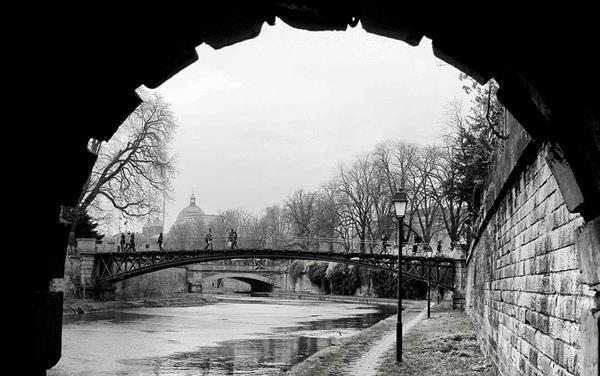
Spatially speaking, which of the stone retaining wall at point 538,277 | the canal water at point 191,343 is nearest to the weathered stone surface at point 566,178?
the stone retaining wall at point 538,277

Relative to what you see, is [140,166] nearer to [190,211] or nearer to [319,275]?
[319,275]

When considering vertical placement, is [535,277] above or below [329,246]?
below

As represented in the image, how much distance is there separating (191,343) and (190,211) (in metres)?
146

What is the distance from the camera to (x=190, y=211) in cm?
16650

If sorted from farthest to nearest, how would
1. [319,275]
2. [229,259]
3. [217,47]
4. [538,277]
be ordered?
[319,275]
[229,259]
[538,277]
[217,47]

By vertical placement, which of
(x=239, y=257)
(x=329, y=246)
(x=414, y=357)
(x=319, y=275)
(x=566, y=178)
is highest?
(x=329, y=246)

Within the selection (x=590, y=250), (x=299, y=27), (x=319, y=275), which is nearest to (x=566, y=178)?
(x=590, y=250)

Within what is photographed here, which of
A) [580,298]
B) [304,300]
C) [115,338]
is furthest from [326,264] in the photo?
[580,298]

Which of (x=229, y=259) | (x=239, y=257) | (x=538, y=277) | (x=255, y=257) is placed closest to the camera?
(x=538, y=277)

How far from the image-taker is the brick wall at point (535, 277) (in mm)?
5152

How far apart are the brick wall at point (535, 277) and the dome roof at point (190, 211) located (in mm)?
152037

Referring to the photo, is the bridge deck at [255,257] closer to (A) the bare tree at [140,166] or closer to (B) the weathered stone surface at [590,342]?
(A) the bare tree at [140,166]

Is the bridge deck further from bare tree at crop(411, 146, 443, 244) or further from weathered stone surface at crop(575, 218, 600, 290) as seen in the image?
weathered stone surface at crop(575, 218, 600, 290)

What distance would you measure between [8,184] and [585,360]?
12.1 feet
